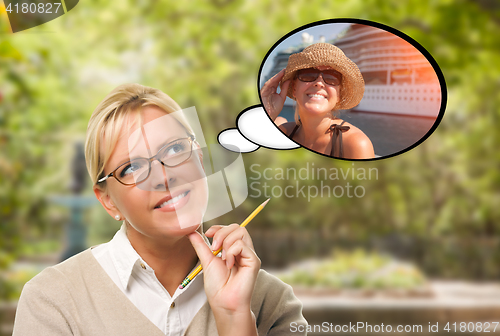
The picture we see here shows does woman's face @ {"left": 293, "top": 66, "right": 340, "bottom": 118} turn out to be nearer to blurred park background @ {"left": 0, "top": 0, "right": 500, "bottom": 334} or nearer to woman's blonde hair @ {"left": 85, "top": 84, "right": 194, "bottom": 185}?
woman's blonde hair @ {"left": 85, "top": 84, "right": 194, "bottom": 185}

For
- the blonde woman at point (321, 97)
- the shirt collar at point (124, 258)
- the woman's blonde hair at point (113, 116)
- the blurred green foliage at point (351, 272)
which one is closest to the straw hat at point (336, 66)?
the blonde woman at point (321, 97)

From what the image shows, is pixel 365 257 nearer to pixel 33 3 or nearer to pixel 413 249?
pixel 413 249

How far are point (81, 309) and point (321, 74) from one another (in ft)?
2.12

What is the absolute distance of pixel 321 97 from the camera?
0.84m

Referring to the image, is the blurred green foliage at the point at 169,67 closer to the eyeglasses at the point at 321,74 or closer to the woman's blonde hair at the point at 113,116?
the eyeglasses at the point at 321,74

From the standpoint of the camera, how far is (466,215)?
196 cm

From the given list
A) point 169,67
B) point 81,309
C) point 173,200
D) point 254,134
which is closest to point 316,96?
point 254,134

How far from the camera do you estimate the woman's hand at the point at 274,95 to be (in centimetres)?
85

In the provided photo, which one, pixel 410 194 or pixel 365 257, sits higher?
pixel 410 194

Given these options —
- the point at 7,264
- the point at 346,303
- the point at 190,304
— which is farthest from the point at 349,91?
the point at 7,264

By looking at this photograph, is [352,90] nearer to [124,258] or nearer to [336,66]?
[336,66]

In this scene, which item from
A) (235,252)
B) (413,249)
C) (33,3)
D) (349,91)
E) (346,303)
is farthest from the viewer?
(413,249)

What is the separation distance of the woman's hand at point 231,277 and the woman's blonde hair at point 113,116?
214mm

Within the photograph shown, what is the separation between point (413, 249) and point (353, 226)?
12.6 inches
